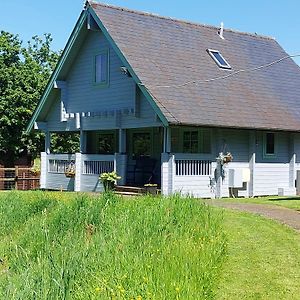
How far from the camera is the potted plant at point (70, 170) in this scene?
2528 centimetres

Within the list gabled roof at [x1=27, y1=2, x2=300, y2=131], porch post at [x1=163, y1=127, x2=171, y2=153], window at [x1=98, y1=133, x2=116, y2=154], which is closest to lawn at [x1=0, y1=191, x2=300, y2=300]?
porch post at [x1=163, y1=127, x2=171, y2=153]

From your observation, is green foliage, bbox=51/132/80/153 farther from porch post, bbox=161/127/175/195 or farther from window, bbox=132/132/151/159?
porch post, bbox=161/127/175/195

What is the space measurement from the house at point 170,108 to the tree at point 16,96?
708 centimetres

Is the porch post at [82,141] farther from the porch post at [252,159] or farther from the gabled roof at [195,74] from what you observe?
the porch post at [252,159]

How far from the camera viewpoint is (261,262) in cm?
901

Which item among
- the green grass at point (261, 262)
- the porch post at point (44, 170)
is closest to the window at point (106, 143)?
the porch post at point (44, 170)

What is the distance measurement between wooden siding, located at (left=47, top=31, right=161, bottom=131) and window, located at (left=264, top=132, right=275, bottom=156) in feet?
16.5

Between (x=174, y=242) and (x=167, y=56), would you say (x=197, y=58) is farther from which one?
(x=174, y=242)

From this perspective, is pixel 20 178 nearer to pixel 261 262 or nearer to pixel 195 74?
pixel 195 74

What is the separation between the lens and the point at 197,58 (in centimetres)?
2383

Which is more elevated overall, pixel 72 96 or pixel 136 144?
pixel 72 96

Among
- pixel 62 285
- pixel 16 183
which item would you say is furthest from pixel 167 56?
pixel 62 285

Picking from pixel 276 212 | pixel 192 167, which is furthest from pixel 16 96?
pixel 276 212

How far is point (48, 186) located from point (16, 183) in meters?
2.59
